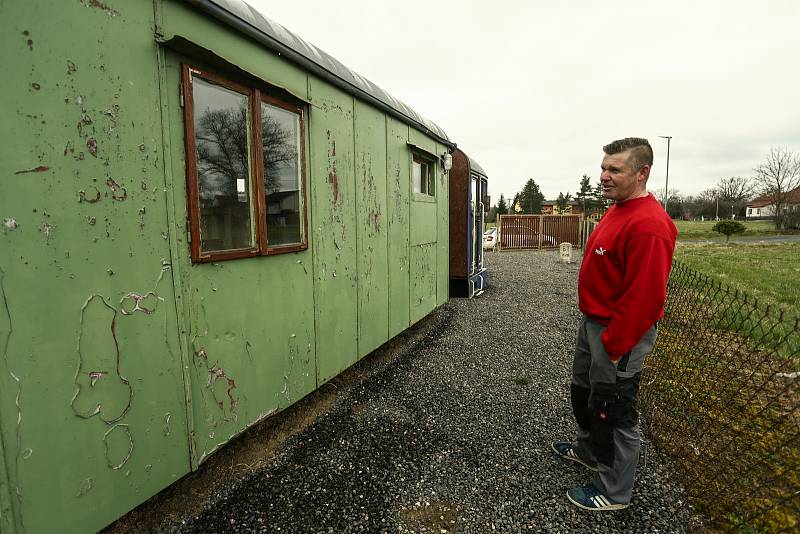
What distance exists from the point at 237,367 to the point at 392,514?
4.32 feet

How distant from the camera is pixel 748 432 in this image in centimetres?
297

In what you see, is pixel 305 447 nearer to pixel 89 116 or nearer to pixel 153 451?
pixel 153 451

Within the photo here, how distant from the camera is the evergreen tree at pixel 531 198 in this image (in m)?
69.0

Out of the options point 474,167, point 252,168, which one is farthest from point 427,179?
point 252,168

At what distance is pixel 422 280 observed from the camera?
584 cm

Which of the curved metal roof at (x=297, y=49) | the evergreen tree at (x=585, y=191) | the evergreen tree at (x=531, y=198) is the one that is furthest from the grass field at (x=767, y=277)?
the evergreen tree at (x=585, y=191)

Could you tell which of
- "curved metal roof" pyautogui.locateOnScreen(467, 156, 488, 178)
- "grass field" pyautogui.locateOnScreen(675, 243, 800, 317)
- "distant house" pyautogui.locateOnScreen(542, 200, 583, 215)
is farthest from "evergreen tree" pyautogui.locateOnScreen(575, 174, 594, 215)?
"curved metal roof" pyautogui.locateOnScreen(467, 156, 488, 178)

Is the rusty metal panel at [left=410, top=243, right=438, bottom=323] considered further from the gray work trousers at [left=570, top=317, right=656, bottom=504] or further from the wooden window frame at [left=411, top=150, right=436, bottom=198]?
the gray work trousers at [left=570, top=317, right=656, bottom=504]

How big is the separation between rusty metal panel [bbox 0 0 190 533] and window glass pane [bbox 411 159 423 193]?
3687mm

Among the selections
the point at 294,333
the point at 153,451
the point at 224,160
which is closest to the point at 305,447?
the point at 294,333

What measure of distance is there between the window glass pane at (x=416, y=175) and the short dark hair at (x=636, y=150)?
3.37 metres

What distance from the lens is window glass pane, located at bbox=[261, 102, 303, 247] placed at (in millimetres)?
2777

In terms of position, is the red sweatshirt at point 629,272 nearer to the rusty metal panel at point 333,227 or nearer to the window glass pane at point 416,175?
the rusty metal panel at point 333,227

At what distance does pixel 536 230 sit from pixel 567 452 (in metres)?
18.5
